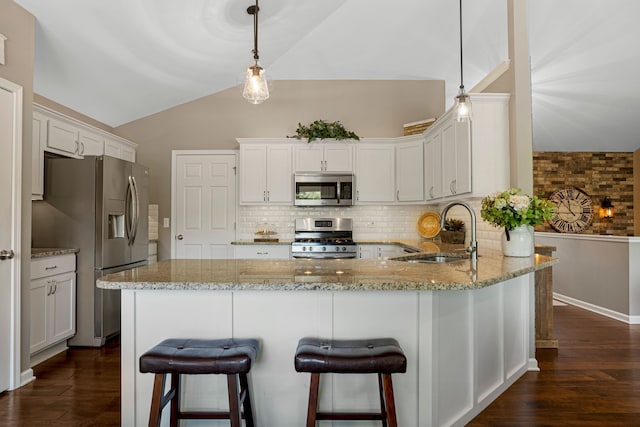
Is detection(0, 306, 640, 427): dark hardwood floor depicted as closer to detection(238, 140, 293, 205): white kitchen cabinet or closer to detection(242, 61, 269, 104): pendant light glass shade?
detection(242, 61, 269, 104): pendant light glass shade

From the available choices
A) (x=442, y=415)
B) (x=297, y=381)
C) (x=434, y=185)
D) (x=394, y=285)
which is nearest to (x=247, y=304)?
(x=297, y=381)

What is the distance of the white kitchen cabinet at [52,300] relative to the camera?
3064 millimetres

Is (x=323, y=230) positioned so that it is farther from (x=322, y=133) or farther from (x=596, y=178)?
(x=596, y=178)

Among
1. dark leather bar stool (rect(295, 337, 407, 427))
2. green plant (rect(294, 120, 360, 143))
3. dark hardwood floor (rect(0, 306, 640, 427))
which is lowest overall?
dark hardwood floor (rect(0, 306, 640, 427))

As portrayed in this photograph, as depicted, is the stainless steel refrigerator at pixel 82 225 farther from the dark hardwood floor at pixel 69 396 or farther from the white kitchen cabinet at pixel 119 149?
the white kitchen cabinet at pixel 119 149

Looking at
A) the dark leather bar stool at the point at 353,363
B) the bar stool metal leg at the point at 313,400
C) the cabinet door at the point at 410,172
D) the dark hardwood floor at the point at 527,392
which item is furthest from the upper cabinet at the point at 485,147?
the bar stool metal leg at the point at 313,400

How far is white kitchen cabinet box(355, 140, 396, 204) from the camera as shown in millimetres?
4977

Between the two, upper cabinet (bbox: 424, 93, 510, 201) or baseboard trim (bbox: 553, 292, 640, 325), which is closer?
upper cabinet (bbox: 424, 93, 510, 201)

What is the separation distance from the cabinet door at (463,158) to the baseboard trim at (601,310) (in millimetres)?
2629

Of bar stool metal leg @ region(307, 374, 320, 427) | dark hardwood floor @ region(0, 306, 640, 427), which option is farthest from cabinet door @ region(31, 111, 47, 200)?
bar stool metal leg @ region(307, 374, 320, 427)

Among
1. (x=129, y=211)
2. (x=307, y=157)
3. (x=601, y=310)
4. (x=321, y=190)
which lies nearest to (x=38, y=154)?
(x=129, y=211)

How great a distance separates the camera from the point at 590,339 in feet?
12.3

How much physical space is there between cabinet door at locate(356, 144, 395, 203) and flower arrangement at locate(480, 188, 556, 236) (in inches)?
89.5

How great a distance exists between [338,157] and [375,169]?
51 cm
